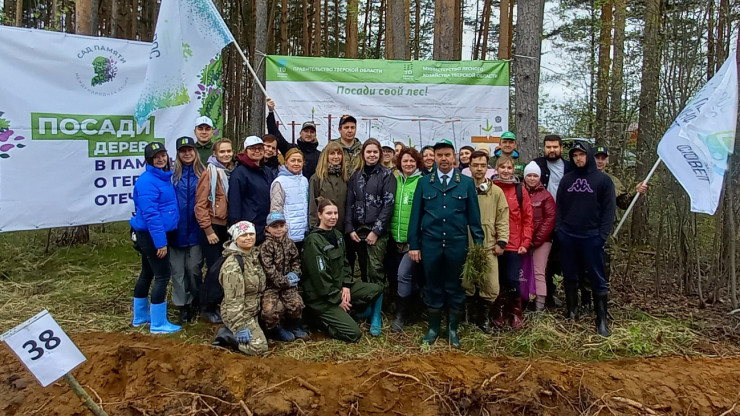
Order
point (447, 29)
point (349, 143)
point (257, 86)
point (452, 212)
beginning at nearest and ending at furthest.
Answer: point (452, 212) → point (349, 143) → point (257, 86) → point (447, 29)

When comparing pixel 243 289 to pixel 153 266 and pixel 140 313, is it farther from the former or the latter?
pixel 140 313

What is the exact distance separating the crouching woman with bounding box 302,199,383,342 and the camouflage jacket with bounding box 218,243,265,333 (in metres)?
0.52

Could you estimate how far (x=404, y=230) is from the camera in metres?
5.18

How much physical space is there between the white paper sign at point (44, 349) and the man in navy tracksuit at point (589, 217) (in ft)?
14.4

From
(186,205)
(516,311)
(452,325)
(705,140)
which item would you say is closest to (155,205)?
(186,205)

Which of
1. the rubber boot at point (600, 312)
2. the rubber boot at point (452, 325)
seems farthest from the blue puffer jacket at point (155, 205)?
the rubber boot at point (600, 312)

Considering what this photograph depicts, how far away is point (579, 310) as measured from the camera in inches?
221

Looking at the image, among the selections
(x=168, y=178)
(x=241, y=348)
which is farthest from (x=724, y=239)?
(x=168, y=178)

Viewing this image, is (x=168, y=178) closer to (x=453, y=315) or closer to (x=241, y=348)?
(x=241, y=348)

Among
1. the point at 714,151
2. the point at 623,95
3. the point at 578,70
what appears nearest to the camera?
the point at 714,151

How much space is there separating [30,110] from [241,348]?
3.92 m

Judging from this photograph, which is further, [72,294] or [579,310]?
[72,294]

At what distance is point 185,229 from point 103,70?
2.74m

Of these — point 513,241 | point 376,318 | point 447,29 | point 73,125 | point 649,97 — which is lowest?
point 376,318
